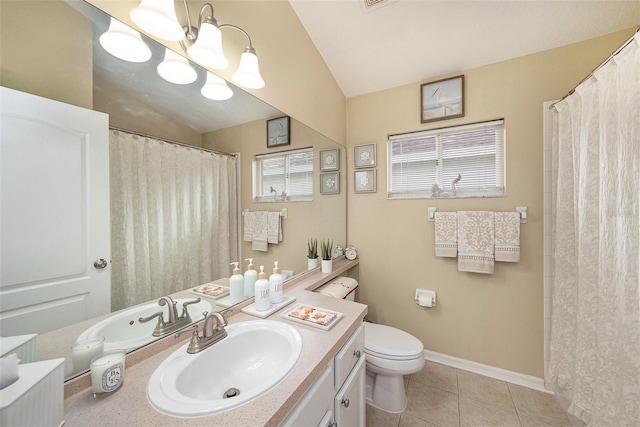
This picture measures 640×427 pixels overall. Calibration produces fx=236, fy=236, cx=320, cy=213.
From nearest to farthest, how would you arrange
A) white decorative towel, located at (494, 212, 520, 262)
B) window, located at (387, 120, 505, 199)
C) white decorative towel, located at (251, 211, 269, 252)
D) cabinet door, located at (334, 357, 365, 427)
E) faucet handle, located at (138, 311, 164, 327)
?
faucet handle, located at (138, 311, 164, 327)
cabinet door, located at (334, 357, 365, 427)
white decorative towel, located at (251, 211, 269, 252)
white decorative towel, located at (494, 212, 520, 262)
window, located at (387, 120, 505, 199)

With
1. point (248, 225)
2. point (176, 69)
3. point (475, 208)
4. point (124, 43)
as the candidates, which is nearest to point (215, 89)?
point (176, 69)

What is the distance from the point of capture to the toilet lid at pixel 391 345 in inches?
56.5

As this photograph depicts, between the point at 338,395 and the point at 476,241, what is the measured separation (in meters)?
1.42

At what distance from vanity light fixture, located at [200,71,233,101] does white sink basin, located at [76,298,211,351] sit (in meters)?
0.93

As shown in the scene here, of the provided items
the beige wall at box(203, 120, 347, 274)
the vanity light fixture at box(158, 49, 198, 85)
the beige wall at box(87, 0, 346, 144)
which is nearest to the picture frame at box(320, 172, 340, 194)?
the beige wall at box(203, 120, 347, 274)

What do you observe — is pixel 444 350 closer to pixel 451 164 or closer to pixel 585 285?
pixel 585 285

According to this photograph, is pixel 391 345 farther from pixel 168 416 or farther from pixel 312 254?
pixel 168 416

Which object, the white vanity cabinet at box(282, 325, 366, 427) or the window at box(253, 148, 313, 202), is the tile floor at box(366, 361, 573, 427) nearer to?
the white vanity cabinet at box(282, 325, 366, 427)

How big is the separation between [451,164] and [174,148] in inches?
74.6

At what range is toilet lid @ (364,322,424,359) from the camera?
4.71 feet

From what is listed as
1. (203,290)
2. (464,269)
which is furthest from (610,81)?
(203,290)

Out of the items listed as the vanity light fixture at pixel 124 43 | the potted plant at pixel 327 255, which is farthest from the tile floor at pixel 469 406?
the vanity light fixture at pixel 124 43

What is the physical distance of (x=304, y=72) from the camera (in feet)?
5.72

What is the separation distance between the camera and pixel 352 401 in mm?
1083
